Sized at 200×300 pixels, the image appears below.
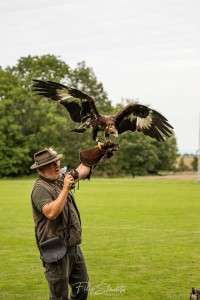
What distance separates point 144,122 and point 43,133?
208ft

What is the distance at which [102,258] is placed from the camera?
41.0 feet

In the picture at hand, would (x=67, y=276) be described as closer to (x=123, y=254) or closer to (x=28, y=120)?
(x=123, y=254)

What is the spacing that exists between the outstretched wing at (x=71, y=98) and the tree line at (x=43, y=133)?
58355 mm

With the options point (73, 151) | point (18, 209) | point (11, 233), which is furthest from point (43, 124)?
point (11, 233)

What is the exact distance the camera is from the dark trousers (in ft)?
20.7

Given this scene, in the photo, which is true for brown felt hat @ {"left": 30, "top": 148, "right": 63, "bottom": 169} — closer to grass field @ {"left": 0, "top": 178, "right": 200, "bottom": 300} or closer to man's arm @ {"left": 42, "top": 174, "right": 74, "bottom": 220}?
man's arm @ {"left": 42, "top": 174, "right": 74, "bottom": 220}

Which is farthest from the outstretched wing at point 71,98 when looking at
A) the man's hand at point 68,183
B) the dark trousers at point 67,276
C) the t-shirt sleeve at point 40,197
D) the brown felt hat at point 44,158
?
the dark trousers at point 67,276

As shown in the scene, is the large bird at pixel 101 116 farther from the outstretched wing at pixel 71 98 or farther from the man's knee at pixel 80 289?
the man's knee at pixel 80 289

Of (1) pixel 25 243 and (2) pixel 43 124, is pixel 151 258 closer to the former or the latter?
(1) pixel 25 243

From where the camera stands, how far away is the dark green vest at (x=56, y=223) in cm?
632

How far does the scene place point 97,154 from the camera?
19.8 ft

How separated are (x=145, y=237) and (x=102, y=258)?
334 cm
